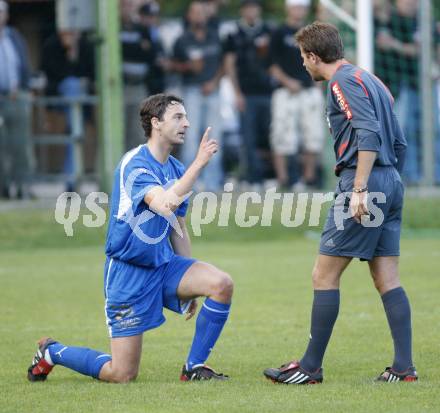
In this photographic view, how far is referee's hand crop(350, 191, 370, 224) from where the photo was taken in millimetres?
6199

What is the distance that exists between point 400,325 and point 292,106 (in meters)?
11.0

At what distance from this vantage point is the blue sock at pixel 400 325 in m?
6.50

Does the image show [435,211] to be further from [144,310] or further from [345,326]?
[144,310]

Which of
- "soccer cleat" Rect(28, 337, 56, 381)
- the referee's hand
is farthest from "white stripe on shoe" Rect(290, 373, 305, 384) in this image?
"soccer cleat" Rect(28, 337, 56, 381)

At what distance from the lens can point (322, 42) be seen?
639 cm

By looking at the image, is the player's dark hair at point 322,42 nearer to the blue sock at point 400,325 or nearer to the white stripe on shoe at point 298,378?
the blue sock at point 400,325

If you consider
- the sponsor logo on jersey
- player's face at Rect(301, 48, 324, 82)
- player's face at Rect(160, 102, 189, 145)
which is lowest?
player's face at Rect(160, 102, 189, 145)

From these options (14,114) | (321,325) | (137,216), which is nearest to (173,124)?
(137,216)

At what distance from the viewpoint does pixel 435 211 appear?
1595cm

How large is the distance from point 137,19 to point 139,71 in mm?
760

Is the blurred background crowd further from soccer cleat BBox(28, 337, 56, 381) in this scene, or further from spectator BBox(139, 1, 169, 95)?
soccer cleat BBox(28, 337, 56, 381)

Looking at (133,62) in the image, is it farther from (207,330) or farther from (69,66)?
(207,330)

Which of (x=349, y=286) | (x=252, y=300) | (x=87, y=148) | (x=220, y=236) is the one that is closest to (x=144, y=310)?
(x=252, y=300)

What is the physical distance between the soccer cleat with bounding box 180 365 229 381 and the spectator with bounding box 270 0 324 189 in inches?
424
